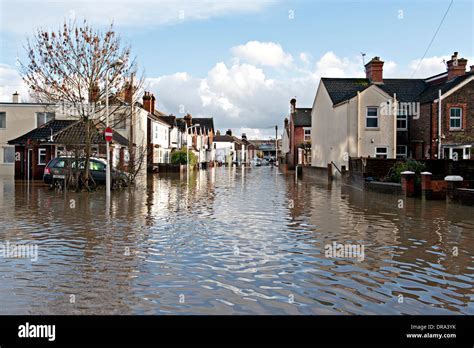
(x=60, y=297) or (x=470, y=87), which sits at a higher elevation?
(x=470, y=87)

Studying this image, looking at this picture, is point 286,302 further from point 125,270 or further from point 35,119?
point 35,119

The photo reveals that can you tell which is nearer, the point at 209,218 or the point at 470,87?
the point at 209,218

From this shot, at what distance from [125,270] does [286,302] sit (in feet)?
Answer: 9.48

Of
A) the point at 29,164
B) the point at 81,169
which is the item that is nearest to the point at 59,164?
the point at 81,169

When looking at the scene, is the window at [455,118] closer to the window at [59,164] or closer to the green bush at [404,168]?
the green bush at [404,168]

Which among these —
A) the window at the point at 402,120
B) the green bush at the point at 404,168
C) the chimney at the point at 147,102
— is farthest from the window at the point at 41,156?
the window at the point at 402,120

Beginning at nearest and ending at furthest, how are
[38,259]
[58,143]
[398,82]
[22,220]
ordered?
[38,259] < [22,220] < [58,143] < [398,82]

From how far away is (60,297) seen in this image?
6473 millimetres

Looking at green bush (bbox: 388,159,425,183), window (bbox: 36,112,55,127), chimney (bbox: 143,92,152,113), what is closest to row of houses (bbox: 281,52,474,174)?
green bush (bbox: 388,159,425,183)

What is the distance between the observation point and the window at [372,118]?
36.6m

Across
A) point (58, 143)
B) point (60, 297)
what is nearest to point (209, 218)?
point (60, 297)

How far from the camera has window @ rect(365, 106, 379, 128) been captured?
3659 centimetres

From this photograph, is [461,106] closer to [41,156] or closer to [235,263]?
[41,156]
